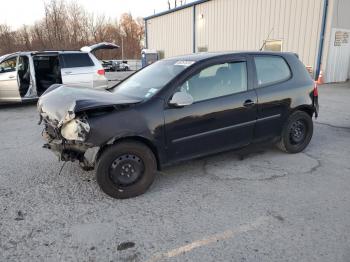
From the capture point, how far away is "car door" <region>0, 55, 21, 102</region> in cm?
884

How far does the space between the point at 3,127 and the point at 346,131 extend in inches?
297

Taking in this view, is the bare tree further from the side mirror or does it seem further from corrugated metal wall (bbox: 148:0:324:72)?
the side mirror

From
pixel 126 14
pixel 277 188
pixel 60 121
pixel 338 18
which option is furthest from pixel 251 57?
pixel 126 14

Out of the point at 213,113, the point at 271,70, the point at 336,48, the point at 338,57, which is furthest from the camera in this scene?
the point at 338,57

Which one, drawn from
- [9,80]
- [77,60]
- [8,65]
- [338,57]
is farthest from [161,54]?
[9,80]

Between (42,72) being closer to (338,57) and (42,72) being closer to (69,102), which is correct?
(69,102)

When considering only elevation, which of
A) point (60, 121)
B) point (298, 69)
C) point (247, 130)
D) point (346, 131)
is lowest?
point (346, 131)

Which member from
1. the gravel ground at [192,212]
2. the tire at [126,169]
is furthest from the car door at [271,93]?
the tire at [126,169]

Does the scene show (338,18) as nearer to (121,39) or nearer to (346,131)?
(346,131)

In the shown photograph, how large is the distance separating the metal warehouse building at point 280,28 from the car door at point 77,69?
6.81m

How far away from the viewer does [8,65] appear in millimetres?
9117

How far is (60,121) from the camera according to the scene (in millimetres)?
3270

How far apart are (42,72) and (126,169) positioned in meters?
7.50

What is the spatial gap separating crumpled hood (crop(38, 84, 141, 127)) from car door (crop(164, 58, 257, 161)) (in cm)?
64
